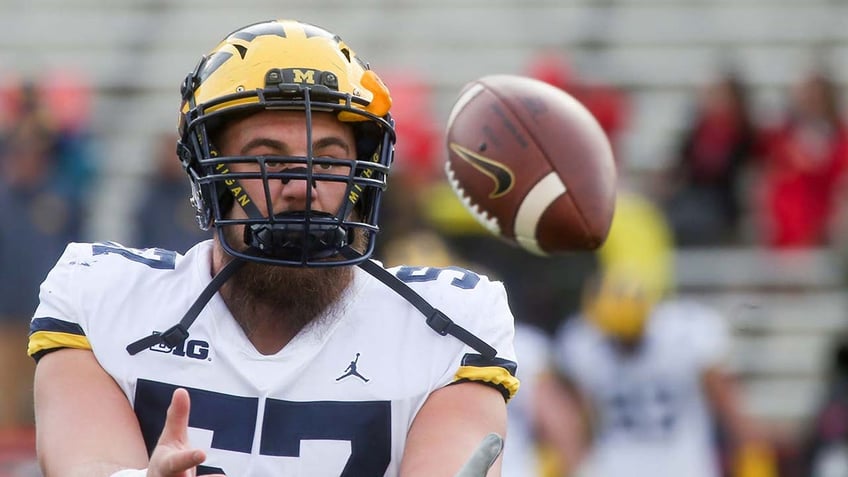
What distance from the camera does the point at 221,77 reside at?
2.82 m

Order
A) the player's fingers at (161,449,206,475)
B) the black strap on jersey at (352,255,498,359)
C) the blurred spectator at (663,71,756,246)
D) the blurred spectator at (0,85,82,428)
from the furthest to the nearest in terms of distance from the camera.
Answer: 1. the blurred spectator at (663,71,756,246)
2. the blurred spectator at (0,85,82,428)
3. the black strap on jersey at (352,255,498,359)
4. the player's fingers at (161,449,206,475)

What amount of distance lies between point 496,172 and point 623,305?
11.9 feet

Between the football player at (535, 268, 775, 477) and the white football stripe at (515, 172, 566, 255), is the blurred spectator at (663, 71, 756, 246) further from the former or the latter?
the white football stripe at (515, 172, 566, 255)

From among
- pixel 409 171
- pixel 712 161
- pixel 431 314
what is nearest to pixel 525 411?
pixel 409 171

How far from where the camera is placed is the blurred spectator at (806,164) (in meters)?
7.41

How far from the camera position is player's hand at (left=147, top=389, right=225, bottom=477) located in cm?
226

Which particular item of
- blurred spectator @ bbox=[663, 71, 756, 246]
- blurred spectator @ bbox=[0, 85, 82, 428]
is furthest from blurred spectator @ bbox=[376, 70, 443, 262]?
blurred spectator @ bbox=[0, 85, 82, 428]

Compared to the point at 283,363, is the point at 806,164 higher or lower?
lower

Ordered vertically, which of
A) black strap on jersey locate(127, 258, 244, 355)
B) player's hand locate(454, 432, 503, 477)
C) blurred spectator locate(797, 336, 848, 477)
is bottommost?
blurred spectator locate(797, 336, 848, 477)

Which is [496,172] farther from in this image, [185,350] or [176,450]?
[176,450]

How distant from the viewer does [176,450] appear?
7.52ft

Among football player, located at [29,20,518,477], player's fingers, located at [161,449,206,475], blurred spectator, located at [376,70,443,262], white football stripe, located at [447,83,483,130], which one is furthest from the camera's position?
blurred spectator, located at [376,70,443,262]

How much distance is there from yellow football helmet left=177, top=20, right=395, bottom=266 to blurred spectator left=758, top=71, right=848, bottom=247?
487 centimetres

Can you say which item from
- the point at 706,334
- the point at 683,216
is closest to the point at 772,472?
the point at 706,334
